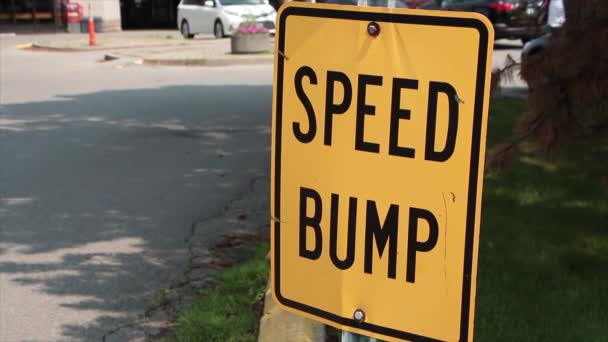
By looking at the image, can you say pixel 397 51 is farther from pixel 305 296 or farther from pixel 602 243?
pixel 602 243

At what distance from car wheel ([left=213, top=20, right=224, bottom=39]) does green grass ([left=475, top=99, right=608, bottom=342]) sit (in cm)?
2044

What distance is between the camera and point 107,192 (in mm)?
7980

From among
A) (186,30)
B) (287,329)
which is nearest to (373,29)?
(287,329)

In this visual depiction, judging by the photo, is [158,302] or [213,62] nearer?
[158,302]

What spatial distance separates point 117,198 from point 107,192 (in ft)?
0.80

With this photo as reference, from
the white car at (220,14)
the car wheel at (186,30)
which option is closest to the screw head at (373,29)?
the white car at (220,14)

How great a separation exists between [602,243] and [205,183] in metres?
3.80

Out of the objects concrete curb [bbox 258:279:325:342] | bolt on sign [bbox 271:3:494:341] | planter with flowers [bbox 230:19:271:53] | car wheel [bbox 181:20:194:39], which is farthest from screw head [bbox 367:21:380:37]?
car wheel [bbox 181:20:194:39]

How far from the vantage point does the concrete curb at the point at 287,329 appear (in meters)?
4.30

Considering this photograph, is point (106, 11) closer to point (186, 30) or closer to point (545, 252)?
point (186, 30)

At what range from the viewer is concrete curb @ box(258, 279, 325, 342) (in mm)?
4297

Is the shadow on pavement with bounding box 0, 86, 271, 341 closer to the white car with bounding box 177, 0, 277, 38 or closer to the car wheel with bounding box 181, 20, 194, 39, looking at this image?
the white car with bounding box 177, 0, 277, 38

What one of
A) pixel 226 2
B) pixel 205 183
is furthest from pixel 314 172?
pixel 226 2

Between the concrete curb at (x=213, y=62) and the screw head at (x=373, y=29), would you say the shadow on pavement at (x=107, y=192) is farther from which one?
the concrete curb at (x=213, y=62)
